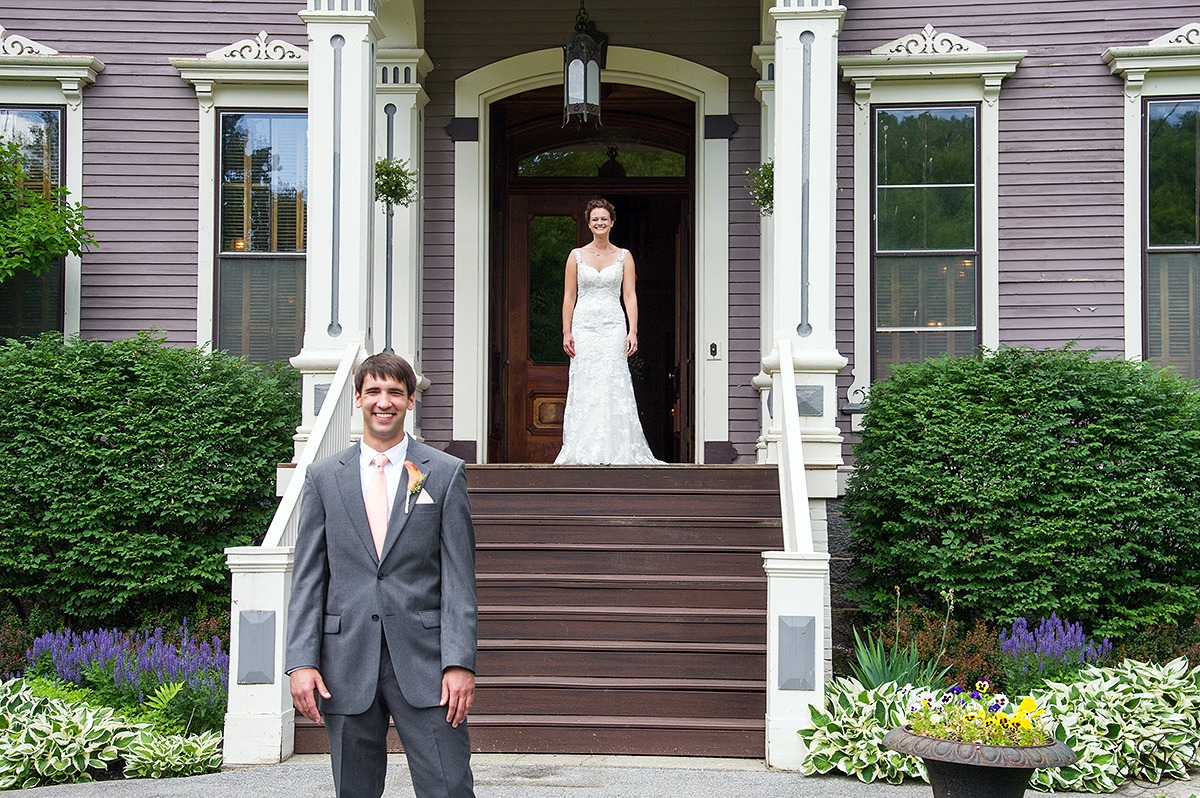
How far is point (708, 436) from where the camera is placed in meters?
10.7

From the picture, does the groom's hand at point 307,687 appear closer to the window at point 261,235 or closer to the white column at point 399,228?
the white column at point 399,228

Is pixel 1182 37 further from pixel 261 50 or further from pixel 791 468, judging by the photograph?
pixel 261 50

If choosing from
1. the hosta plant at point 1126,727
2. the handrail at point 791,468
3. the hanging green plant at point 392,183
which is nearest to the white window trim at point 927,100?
the handrail at point 791,468

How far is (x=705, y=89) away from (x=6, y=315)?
5.87 m

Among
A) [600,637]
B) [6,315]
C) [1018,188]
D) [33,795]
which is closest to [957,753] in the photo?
[600,637]

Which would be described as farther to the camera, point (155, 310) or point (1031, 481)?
point (155, 310)

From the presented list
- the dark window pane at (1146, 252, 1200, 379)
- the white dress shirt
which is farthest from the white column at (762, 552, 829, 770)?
the dark window pane at (1146, 252, 1200, 379)

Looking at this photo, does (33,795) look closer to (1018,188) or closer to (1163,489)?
(1163,489)

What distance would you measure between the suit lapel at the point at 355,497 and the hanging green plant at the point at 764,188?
6.37 m

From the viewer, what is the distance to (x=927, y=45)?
10.6m

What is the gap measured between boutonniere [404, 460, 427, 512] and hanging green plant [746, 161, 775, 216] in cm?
636

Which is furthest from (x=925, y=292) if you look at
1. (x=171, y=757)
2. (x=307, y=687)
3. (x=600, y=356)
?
(x=307, y=687)

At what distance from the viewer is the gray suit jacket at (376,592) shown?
3.95 metres

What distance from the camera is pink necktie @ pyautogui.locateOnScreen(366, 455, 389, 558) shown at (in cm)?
404
